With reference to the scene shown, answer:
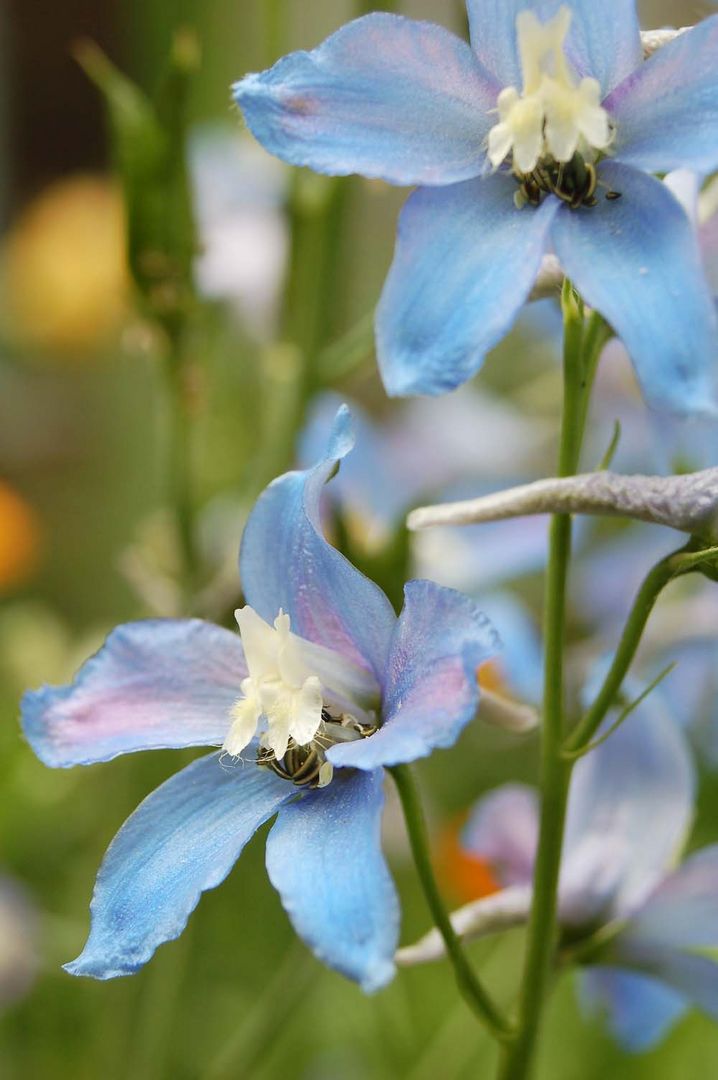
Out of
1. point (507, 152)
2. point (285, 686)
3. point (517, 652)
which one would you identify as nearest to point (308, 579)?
point (285, 686)

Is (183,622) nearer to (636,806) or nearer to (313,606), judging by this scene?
(313,606)

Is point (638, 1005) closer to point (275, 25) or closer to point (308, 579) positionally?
point (308, 579)

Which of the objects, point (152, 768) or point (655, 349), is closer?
point (655, 349)

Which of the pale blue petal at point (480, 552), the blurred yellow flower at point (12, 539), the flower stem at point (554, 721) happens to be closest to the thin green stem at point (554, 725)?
the flower stem at point (554, 721)

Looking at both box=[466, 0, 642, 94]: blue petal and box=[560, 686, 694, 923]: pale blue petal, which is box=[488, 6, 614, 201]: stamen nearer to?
box=[466, 0, 642, 94]: blue petal

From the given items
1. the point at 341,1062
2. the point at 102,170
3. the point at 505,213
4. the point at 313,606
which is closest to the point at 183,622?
the point at 313,606

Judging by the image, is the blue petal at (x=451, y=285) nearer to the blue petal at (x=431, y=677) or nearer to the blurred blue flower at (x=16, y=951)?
the blue petal at (x=431, y=677)
